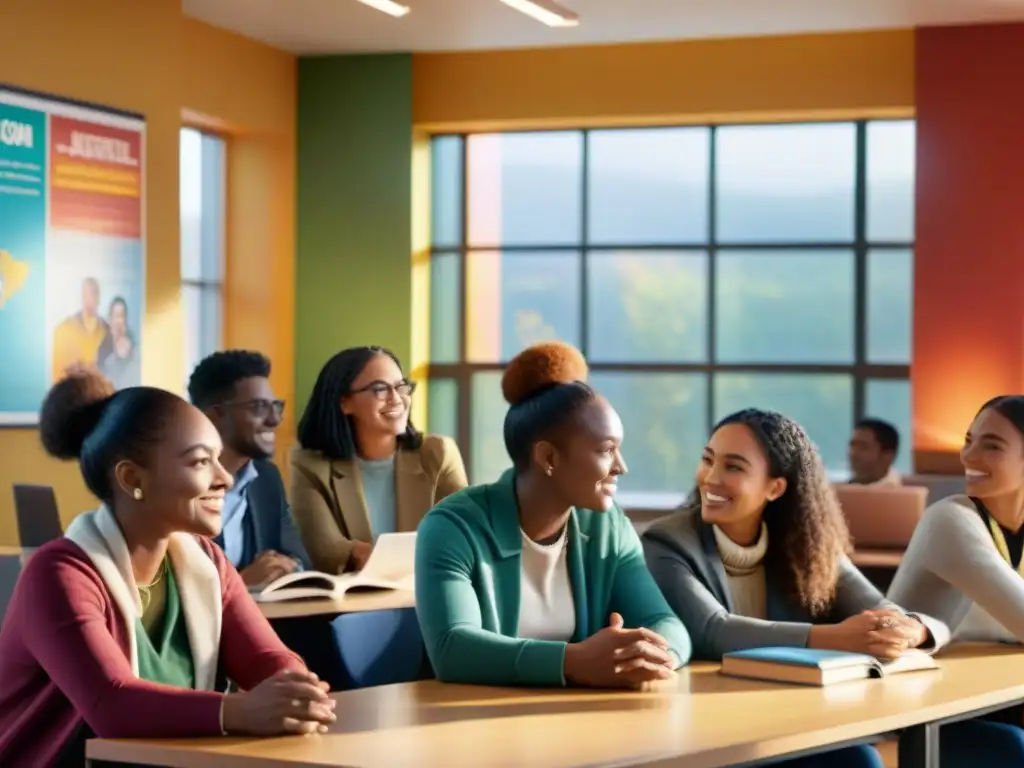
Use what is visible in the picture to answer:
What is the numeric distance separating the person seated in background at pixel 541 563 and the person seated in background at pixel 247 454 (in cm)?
160

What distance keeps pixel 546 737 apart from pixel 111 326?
637cm

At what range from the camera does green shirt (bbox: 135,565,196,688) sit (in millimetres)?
2875

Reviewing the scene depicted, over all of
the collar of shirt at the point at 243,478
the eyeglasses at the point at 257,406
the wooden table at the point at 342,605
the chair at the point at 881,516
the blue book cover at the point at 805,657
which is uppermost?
the eyeglasses at the point at 257,406

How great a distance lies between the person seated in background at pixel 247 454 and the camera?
5.07m

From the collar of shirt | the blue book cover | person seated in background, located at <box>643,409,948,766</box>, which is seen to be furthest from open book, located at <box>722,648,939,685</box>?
the collar of shirt

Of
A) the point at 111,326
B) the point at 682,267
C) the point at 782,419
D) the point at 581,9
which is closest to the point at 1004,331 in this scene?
the point at 682,267

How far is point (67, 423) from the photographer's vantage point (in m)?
2.95

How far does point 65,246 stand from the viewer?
831cm

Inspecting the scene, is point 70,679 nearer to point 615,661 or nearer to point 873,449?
point 615,661

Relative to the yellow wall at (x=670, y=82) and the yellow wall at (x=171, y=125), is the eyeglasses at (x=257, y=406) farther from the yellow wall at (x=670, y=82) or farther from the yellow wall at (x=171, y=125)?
the yellow wall at (x=670, y=82)

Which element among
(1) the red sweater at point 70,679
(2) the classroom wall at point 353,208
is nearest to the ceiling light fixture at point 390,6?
(2) the classroom wall at point 353,208

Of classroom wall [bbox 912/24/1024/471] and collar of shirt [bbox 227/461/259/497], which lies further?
classroom wall [bbox 912/24/1024/471]

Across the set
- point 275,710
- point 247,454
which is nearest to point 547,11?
point 247,454

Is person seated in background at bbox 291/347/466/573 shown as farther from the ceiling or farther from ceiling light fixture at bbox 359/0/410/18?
the ceiling
